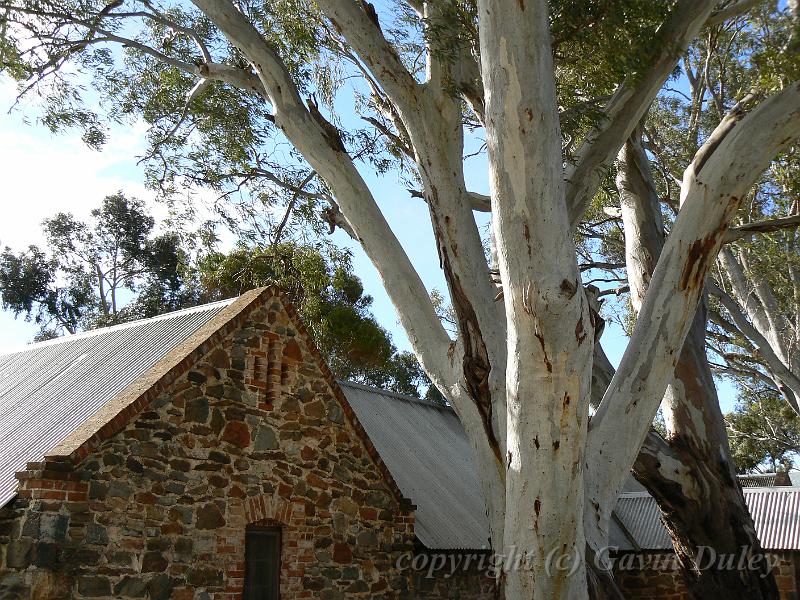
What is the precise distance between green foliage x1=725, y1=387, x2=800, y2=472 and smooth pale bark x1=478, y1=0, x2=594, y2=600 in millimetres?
17427

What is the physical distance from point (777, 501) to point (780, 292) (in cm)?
420

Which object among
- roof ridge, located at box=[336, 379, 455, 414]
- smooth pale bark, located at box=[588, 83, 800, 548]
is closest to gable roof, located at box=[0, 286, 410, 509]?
roof ridge, located at box=[336, 379, 455, 414]

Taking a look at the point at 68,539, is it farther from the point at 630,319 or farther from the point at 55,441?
the point at 630,319

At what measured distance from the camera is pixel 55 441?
770 centimetres

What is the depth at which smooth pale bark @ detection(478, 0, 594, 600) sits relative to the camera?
555 centimetres

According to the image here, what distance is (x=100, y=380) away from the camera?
9.05m

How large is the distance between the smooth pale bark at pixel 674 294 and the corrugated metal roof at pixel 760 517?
26.4 feet

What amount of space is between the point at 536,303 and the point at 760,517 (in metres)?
10.4

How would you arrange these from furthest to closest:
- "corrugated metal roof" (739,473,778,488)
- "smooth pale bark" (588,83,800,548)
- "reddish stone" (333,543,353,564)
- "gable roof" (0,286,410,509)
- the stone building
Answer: "corrugated metal roof" (739,473,778,488) < "reddish stone" (333,543,353,564) < "gable roof" (0,286,410,509) < the stone building < "smooth pale bark" (588,83,800,548)

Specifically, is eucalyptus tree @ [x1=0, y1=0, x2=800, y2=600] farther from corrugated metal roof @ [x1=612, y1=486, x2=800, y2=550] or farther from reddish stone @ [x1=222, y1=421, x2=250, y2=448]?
corrugated metal roof @ [x1=612, y1=486, x2=800, y2=550]

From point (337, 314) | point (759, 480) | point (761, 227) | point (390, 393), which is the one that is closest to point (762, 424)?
point (759, 480)

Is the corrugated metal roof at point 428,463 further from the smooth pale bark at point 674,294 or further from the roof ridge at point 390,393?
the smooth pale bark at point 674,294

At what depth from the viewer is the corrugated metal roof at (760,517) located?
13391 mm

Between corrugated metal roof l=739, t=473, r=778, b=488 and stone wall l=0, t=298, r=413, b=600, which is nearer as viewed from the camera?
stone wall l=0, t=298, r=413, b=600
